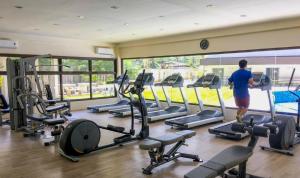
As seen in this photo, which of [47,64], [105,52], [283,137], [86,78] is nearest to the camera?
[283,137]

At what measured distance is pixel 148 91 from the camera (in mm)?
10312

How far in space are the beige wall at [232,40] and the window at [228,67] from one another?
12.2 inches

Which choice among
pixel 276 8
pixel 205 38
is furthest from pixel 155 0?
pixel 205 38

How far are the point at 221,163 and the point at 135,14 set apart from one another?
3.74 metres

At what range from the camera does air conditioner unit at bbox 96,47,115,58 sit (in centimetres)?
988

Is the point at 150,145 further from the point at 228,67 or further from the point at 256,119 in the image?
the point at 228,67

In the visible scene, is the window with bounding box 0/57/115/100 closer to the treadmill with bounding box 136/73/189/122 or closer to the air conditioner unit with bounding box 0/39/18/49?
the air conditioner unit with bounding box 0/39/18/49

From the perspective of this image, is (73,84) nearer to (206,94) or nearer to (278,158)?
(206,94)

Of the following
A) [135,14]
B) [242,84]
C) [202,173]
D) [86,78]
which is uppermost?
[135,14]

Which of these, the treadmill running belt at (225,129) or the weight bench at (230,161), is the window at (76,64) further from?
the weight bench at (230,161)

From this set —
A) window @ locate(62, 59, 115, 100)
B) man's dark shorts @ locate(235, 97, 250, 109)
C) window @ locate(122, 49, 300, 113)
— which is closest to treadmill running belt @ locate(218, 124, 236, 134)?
man's dark shorts @ locate(235, 97, 250, 109)

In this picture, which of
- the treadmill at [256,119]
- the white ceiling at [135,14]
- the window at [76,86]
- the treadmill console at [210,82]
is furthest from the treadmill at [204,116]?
the window at [76,86]

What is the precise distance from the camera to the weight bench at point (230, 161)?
253 centimetres

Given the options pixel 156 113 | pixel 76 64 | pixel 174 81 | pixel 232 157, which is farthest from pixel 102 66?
pixel 232 157
